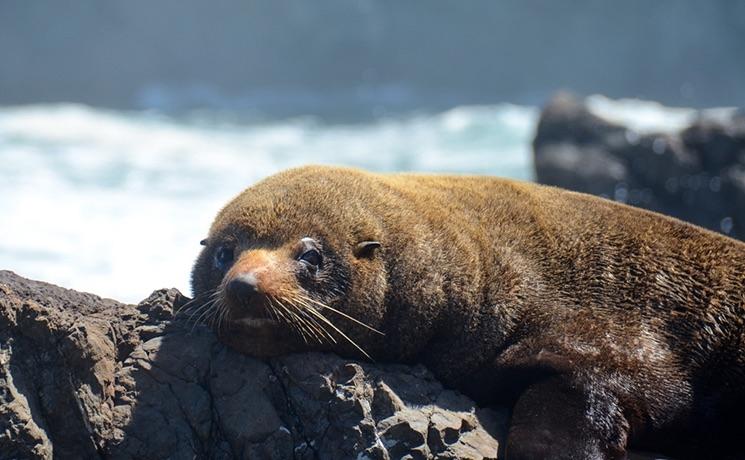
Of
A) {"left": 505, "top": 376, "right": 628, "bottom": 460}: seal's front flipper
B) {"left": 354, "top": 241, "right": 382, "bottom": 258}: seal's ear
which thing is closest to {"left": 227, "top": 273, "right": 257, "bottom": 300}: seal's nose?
{"left": 354, "top": 241, "right": 382, "bottom": 258}: seal's ear

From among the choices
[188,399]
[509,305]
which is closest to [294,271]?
[188,399]

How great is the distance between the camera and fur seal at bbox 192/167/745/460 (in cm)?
511

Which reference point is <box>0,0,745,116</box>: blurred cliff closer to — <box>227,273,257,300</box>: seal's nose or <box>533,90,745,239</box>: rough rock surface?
<box>533,90,745,239</box>: rough rock surface

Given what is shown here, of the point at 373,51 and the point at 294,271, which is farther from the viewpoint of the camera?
the point at 373,51

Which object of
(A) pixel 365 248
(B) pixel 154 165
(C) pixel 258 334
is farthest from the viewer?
(B) pixel 154 165

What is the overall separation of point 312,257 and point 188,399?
3.35 ft

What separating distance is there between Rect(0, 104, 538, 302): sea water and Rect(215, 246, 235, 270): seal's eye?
8028 millimetres

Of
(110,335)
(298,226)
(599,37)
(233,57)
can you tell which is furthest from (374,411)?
(599,37)

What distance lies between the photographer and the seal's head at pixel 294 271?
5.08 meters

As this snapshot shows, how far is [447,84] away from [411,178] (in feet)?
121

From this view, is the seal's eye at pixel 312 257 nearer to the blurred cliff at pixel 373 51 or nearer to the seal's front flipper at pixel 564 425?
the seal's front flipper at pixel 564 425

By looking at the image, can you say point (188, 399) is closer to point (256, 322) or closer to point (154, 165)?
point (256, 322)

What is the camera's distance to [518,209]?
20.3 ft

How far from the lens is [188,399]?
502cm
